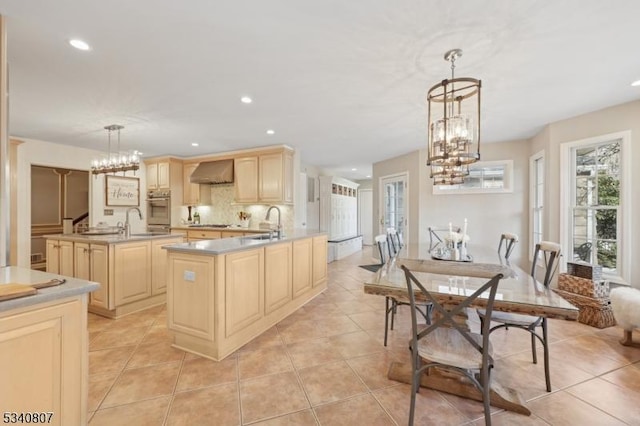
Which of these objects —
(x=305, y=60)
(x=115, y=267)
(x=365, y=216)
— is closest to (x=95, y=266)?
(x=115, y=267)

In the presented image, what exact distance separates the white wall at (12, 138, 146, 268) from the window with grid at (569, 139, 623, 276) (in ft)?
25.0

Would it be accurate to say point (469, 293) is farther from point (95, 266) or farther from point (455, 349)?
point (95, 266)

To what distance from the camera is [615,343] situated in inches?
98.8

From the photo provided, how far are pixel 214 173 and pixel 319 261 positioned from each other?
2971mm

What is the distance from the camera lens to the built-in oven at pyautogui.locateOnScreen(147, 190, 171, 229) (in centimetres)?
584

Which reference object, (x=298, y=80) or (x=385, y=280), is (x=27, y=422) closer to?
(x=385, y=280)

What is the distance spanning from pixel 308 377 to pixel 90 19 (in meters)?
2.83

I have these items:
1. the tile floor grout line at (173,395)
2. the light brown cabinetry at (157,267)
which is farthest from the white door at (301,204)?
the tile floor grout line at (173,395)

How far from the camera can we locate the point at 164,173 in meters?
5.83

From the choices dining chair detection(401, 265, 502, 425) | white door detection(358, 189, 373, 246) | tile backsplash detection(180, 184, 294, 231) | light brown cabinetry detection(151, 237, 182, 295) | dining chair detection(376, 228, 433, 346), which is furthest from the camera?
white door detection(358, 189, 373, 246)

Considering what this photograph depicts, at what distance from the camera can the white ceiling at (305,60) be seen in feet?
5.35

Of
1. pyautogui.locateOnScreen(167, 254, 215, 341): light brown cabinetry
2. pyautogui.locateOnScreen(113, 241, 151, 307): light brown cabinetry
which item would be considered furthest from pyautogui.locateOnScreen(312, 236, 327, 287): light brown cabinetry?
pyautogui.locateOnScreen(113, 241, 151, 307): light brown cabinetry

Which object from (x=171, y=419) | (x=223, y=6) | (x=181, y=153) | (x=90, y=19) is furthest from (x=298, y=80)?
(x=181, y=153)

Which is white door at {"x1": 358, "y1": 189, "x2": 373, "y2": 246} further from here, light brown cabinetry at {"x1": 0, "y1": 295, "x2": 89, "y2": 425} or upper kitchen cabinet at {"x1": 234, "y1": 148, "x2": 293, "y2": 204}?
light brown cabinetry at {"x1": 0, "y1": 295, "x2": 89, "y2": 425}
